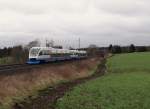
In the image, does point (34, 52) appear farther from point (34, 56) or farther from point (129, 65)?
point (129, 65)

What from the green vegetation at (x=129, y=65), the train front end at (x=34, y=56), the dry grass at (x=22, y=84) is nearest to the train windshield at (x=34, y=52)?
the train front end at (x=34, y=56)

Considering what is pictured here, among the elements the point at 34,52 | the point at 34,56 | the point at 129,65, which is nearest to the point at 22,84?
the point at 34,56

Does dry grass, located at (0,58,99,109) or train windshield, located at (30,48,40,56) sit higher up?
train windshield, located at (30,48,40,56)

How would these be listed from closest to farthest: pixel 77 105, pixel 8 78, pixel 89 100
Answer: pixel 77 105 < pixel 89 100 < pixel 8 78

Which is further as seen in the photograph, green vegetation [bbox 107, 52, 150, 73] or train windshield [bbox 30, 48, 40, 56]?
green vegetation [bbox 107, 52, 150, 73]

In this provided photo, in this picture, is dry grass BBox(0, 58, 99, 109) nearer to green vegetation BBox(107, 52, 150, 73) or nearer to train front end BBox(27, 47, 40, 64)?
train front end BBox(27, 47, 40, 64)

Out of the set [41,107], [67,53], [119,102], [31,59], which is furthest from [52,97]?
[67,53]

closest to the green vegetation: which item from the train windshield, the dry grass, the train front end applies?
the train front end

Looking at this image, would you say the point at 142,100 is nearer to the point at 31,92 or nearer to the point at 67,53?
the point at 31,92

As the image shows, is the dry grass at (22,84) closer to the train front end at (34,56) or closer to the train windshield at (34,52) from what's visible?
the train front end at (34,56)

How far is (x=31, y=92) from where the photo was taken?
2778 cm

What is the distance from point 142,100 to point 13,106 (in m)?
7.49

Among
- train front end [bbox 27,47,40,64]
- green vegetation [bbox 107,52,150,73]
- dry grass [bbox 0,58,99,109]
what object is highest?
train front end [bbox 27,47,40,64]

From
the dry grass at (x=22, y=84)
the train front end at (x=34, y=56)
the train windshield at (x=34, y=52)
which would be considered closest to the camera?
the dry grass at (x=22, y=84)
